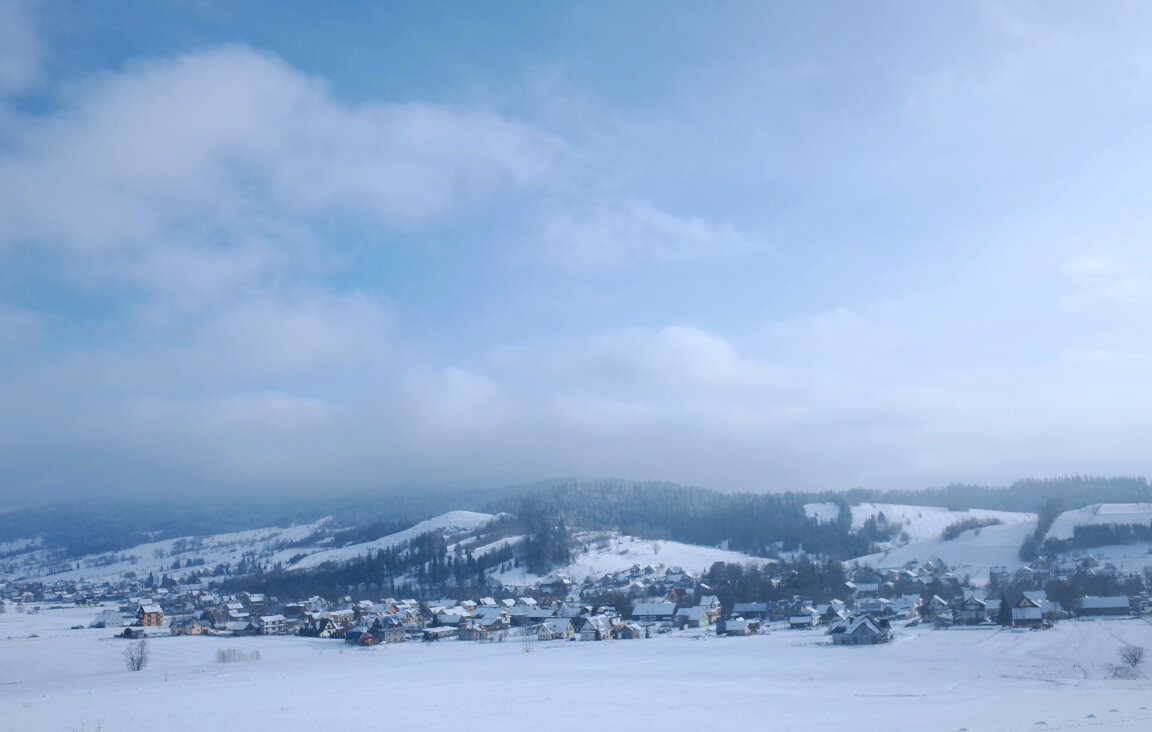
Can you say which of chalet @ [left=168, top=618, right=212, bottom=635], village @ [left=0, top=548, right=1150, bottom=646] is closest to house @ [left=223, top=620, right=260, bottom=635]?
village @ [left=0, top=548, right=1150, bottom=646]

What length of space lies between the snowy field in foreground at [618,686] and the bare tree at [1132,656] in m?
0.68

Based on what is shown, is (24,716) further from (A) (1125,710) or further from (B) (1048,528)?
(B) (1048,528)

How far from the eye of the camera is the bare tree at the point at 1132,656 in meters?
28.8

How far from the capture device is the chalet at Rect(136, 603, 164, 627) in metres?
69.1

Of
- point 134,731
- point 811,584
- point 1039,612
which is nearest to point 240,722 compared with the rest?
point 134,731

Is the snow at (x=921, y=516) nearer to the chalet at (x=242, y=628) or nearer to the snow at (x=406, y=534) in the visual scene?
the snow at (x=406, y=534)

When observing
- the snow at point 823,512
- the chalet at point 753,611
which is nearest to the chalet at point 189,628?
the chalet at point 753,611

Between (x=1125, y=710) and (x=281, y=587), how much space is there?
111 meters

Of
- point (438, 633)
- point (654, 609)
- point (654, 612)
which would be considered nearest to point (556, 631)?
point (438, 633)

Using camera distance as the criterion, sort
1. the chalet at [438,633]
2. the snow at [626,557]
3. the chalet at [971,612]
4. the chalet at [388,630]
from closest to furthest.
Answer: the chalet at [971,612]
the chalet at [388,630]
the chalet at [438,633]
the snow at [626,557]

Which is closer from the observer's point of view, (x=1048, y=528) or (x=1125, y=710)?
(x=1125, y=710)

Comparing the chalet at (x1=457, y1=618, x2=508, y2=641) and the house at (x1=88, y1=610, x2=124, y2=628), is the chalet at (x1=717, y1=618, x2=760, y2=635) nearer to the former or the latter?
the chalet at (x1=457, y1=618, x2=508, y2=641)

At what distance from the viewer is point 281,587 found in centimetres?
11300

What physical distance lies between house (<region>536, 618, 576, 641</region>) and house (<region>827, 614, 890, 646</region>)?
1857cm
